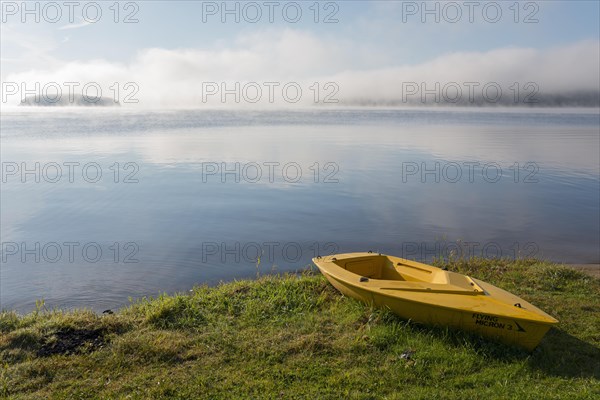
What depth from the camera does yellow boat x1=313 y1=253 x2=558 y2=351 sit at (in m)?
7.18

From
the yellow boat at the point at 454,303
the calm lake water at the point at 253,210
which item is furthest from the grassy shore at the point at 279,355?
the calm lake water at the point at 253,210

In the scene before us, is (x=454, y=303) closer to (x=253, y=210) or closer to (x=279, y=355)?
(x=279, y=355)

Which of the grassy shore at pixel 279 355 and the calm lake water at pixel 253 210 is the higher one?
the calm lake water at pixel 253 210

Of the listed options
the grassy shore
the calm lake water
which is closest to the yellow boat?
the grassy shore

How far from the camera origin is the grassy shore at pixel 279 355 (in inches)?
250

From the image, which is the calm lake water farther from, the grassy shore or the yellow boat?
the yellow boat

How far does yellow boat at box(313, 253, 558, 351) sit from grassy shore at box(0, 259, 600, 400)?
0.59 ft

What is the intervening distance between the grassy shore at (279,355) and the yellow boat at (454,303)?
0.18 m

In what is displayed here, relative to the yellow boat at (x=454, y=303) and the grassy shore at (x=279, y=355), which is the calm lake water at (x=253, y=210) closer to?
the grassy shore at (x=279, y=355)

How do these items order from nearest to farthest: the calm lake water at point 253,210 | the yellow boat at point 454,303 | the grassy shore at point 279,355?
the grassy shore at point 279,355 < the yellow boat at point 454,303 < the calm lake water at point 253,210

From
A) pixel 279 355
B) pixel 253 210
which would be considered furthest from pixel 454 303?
pixel 253 210

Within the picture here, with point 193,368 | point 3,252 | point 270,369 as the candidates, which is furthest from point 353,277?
point 3,252

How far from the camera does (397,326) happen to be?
7.79 m

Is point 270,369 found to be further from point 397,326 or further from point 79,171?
Answer: point 79,171
